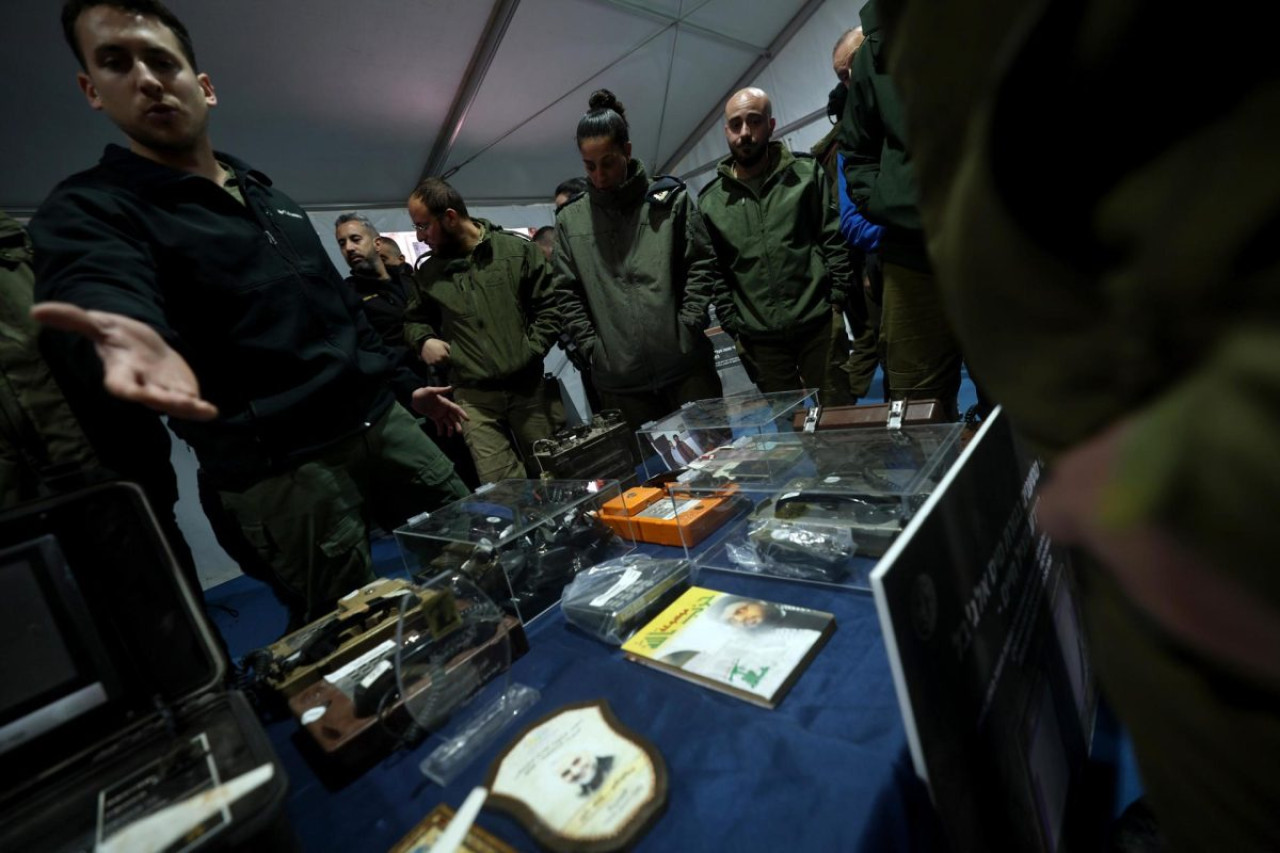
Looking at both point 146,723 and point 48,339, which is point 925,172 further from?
point 48,339

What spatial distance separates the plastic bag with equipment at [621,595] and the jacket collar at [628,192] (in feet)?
5.50

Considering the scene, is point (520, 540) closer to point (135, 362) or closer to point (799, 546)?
point (799, 546)

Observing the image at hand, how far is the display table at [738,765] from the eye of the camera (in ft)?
1.59

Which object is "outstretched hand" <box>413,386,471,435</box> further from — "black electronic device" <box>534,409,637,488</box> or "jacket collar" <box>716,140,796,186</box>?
"jacket collar" <box>716,140,796,186</box>

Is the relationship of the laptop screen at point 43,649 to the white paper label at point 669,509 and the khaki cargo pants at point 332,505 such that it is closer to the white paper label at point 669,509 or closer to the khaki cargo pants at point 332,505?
the khaki cargo pants at point 332,505

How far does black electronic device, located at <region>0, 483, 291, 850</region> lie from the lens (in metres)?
0.49

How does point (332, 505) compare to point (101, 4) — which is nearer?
point (101, 4)

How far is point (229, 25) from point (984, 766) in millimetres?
3612

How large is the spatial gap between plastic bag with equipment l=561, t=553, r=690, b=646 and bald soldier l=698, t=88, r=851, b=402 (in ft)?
4.86

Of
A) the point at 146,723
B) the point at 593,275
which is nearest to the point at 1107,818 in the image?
the point at 146,723

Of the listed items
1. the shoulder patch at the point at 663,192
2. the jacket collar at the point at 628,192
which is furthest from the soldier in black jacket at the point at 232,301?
the shoulder patch at the point at 663,192

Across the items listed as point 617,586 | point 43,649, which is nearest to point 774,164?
point 617,586

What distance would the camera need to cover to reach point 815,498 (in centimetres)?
100

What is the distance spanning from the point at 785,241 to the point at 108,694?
2206 millimetres
